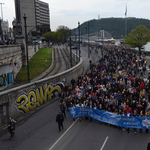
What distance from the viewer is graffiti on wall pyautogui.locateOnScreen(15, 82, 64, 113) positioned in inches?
591

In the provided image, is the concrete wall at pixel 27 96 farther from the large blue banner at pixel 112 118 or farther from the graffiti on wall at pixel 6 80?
the graffiti on wall at pixel 6 80

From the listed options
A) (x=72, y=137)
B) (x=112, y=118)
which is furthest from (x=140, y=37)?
(x=72, y=137)

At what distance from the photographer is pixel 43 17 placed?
154 m

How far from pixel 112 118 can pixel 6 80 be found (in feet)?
54.5

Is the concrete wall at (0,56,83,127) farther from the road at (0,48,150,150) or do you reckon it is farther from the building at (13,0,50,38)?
the building at (13,0,50,38)

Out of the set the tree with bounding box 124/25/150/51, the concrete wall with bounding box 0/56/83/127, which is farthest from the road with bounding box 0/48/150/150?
the tree with bounding box 124/25/150/51

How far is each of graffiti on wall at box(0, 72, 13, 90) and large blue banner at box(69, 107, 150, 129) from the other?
1261 cm

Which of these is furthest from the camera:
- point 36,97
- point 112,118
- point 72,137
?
point 36,97

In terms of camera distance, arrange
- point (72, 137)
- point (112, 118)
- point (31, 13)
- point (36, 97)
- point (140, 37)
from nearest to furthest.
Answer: point (72, 137) < point (112, 118) < point (36, 97) < point (140, 37) < point (31, 13)

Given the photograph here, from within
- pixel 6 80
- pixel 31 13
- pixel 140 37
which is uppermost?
pixel 31 13

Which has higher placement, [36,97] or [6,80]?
[6,80]

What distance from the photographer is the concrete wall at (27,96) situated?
44.0ft

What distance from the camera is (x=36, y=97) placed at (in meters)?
16.9

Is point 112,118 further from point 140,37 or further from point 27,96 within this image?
point 140,37
